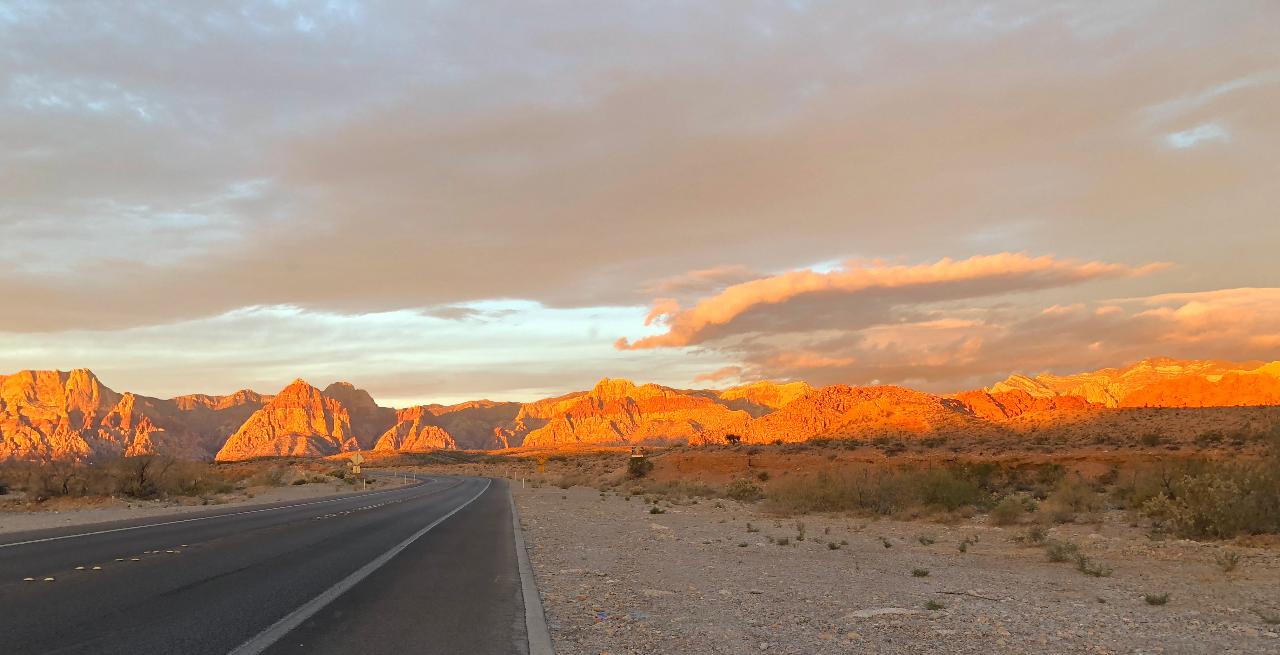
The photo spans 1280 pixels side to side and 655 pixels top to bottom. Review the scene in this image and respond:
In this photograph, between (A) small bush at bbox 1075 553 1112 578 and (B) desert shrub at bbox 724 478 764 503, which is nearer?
(A) small bush at bbox 1075 553 1112 578

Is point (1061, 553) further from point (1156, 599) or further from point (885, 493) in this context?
point (885, 493)

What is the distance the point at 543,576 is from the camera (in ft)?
42.8

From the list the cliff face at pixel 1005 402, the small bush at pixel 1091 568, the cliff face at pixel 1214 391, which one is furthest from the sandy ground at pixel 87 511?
the cliff face at pixel 1005 402

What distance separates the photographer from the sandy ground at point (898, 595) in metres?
7.96

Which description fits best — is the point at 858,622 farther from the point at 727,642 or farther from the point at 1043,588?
the point at 1043,588

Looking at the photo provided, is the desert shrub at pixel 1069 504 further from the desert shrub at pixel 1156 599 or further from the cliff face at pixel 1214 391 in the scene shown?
the cliff face at pixel 1214 391

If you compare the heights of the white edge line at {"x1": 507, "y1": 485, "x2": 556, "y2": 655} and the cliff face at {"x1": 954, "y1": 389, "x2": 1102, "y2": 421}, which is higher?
the white edge line at {"x1": 507, "y1": 485, "x2": 556, "y2": 655}

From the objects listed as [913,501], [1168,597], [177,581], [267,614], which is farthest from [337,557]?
[913,501]

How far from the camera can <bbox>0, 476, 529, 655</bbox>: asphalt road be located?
7.50 meters

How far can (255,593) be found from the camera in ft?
33.4

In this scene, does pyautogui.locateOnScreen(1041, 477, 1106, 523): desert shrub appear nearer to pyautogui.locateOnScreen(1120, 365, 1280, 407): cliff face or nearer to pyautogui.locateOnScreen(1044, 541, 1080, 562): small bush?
pyautogui.locateOnScreen(1044, 541, 1080, 562): small bush

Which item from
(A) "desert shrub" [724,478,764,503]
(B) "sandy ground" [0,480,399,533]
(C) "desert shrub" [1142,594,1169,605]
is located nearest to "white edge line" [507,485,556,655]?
(C) "desert shrub" [1142,594,1169,605]

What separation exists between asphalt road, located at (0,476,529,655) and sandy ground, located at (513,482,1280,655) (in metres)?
1.09

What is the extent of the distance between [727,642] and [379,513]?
80.2 ft
